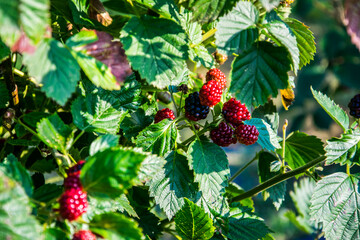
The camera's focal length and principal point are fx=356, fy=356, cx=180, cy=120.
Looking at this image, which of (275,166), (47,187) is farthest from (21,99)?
(275,166)

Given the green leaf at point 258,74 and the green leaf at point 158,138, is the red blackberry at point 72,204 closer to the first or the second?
the green leaf at point 158,138

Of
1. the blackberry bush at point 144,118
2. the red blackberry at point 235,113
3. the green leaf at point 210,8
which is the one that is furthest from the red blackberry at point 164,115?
the green leaf at point 210,8

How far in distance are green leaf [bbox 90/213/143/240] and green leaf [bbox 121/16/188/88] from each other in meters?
0.20

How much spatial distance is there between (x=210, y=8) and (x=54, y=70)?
0.25 meters

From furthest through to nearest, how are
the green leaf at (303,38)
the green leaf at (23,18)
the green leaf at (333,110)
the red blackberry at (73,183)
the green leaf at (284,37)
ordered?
the green leaf at (333,110) → the green leaf at (303,38) → the green leaf at (284,37) → the red blackberry at (73,183) → the green leaf at (23,18)

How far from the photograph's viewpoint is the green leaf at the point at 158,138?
64 centimetres

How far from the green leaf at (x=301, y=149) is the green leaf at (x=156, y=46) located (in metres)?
0.41

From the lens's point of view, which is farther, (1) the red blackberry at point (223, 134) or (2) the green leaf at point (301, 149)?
(2) the green leaf at point (301, 149)

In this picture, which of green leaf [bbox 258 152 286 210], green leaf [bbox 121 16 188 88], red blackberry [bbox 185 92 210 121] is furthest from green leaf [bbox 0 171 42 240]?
green leaf [bbox 258 152 286 210]

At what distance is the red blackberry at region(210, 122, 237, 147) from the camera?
2.22 ft

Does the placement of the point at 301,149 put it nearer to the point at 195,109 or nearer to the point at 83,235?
the point at 195,109

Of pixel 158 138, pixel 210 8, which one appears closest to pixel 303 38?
pixel 210 8

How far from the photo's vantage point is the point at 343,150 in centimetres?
70

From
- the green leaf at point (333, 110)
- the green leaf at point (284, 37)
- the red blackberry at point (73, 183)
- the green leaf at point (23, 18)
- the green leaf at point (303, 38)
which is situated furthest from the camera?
the green leaf at point (333, 110)
